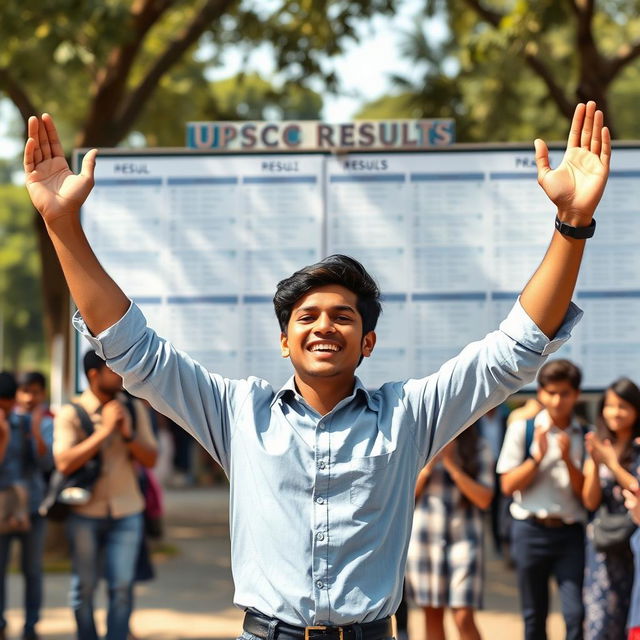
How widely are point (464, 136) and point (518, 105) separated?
6.65 meters

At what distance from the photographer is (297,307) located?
128 inches

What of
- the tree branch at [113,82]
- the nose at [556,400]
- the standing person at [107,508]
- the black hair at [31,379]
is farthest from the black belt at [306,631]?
the tree branch at [113,82]

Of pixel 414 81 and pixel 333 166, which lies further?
pixel 414 81

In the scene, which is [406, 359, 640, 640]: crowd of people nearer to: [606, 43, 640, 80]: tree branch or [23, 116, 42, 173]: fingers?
[23, 116, 42, 173]: fingers

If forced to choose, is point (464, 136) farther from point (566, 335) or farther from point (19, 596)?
point (566, 335)

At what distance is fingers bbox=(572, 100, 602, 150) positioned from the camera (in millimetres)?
3152

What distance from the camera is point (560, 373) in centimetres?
658

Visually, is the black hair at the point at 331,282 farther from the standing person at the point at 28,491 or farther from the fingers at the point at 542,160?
the standing person at the point at 28,491

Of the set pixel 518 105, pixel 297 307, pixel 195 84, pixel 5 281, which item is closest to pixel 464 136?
pixel 195 84

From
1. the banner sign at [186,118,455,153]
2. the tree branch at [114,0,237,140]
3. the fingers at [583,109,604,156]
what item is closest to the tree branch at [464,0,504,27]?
the tree branch at [114,0,237,140]

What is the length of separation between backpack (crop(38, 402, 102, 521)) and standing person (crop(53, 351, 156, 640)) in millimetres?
24

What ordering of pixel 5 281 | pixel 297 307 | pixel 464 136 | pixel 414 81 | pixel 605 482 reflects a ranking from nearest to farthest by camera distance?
pixel 297 307 → pixel 605 482 → pixel 464 136 → pixel 414 81 → pixel 5 281

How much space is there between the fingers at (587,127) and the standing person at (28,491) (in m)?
5.65

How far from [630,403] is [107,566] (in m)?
3.04
